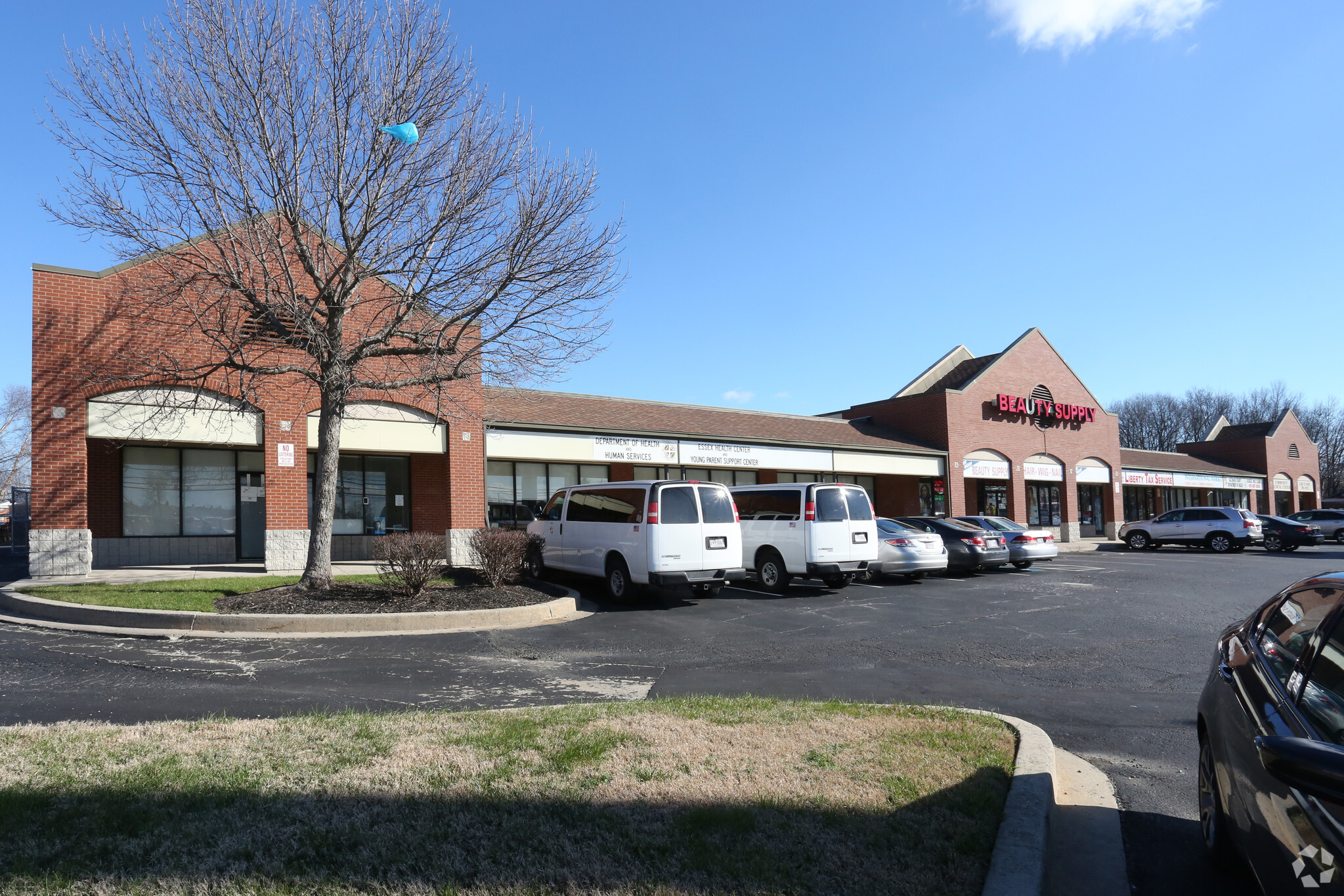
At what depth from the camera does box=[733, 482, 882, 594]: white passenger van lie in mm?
15922

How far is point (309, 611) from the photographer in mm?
11609

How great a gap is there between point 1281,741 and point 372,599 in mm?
12053

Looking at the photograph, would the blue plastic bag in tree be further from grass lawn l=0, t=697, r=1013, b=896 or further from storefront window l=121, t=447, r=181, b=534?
storefront window l=121, t=447, r=181, b=534

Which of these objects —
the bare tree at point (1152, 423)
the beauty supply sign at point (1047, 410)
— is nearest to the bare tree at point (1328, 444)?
the bare tree at point (1152, 423)

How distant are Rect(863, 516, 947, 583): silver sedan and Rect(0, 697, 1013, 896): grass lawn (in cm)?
1238

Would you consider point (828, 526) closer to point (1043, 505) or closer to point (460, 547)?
point (460, 547)

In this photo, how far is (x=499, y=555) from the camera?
1384 cm

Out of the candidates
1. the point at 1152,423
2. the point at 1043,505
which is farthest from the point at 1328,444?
the point at 1043,505

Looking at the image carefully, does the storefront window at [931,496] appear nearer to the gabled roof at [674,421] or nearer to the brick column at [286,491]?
the gabled roof at [674,421]

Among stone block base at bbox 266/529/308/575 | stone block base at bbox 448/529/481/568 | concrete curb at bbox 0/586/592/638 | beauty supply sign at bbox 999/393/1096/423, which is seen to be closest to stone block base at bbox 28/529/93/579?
stone block base at bbox 266/529/308/575

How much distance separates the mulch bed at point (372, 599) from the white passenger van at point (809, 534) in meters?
4.63

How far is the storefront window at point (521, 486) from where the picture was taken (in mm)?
22938

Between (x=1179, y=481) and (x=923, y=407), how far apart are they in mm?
21539

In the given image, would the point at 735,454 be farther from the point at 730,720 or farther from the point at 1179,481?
the point at 1179,481
